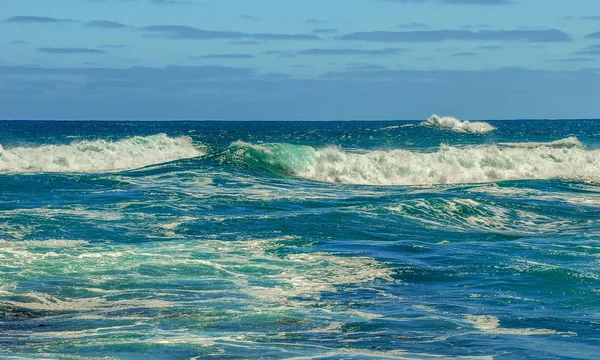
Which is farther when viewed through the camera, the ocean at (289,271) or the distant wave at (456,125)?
the distant wave at (456,125)

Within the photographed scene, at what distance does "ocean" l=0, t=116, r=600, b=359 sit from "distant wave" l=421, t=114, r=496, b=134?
58573mm

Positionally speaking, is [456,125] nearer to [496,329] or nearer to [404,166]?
[404,166]

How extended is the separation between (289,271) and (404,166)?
2189cm

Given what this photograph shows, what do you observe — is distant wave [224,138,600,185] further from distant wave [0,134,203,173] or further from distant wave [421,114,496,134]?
distant wave [421,114,496,134]

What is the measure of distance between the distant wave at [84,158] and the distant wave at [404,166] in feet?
17.4

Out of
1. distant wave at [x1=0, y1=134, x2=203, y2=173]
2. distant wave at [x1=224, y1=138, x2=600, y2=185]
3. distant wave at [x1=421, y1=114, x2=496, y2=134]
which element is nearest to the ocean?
distant wave at [x1=224, y1=138, x2=600, y2=185]

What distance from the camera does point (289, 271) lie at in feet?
42.4

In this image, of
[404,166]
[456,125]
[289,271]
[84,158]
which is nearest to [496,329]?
[289,271]

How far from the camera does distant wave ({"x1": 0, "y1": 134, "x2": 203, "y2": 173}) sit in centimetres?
3635

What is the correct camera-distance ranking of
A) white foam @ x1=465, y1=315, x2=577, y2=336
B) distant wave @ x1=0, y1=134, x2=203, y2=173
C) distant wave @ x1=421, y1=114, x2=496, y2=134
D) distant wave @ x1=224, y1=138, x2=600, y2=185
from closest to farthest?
1. white foam @ x1=465, y1=315, x2=577, y2=336
2. distant wave @ x1=224, y1=138, x2=600, y2=185
3. distant wave @ x1=0, y1=134, x2=203, y2=173
4. distant wave @ x1=421, y1=114, x2=496, y2=134

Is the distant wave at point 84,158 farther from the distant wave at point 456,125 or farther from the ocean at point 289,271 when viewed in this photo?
the distant wave at point 456,125

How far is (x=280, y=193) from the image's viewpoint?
24.7 m

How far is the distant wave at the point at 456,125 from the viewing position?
3362 inches

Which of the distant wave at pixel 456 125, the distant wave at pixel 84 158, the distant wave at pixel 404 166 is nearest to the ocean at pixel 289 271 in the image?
the distant wave at pixel 404 166
